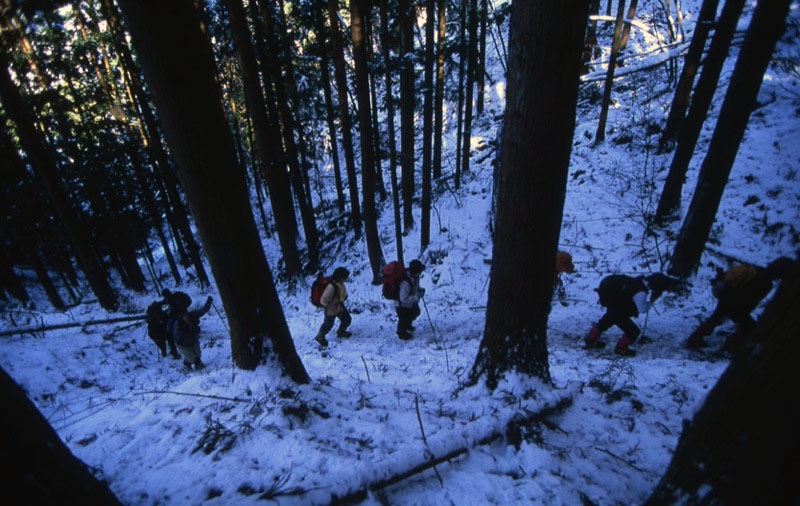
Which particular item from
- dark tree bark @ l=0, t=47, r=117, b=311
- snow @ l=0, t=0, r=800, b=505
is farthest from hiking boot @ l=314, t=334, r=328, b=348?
dark tree bark @ l=0, t=47, r=117, b=311

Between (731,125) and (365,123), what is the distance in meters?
8.46

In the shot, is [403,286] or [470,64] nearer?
[403,286]

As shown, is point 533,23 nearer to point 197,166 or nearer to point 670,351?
point 197,166

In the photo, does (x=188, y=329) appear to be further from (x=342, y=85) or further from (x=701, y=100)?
(x=701, y=100)

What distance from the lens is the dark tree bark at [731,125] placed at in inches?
234

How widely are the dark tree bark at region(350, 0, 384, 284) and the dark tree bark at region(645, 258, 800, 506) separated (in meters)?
9.82

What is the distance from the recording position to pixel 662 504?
1.91 metres

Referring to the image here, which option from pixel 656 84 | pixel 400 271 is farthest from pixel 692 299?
pixel 656 84

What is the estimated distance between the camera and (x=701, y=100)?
826cm

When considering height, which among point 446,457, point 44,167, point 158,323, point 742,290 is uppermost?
point 44,167

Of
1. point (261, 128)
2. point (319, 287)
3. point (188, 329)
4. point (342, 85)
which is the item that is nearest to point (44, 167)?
point (261, 128)

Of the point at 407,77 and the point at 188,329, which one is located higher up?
the point at 407,77

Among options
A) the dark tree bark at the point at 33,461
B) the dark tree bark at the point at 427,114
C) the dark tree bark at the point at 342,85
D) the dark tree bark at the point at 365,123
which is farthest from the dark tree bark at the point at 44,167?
the dark tree bark at the point at 33,461

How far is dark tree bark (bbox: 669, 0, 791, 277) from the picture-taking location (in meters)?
5.95
